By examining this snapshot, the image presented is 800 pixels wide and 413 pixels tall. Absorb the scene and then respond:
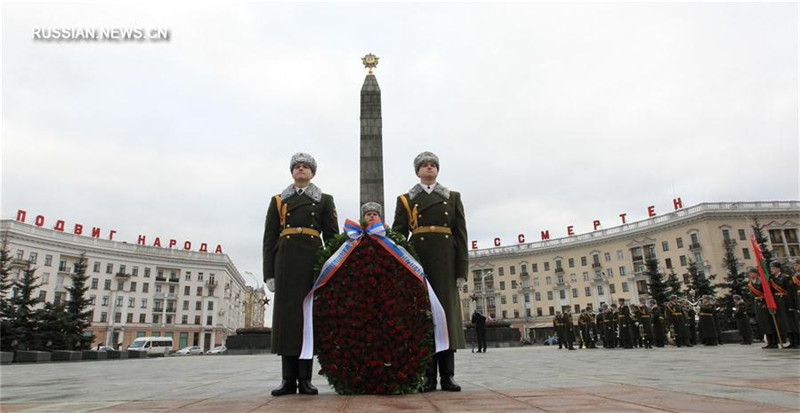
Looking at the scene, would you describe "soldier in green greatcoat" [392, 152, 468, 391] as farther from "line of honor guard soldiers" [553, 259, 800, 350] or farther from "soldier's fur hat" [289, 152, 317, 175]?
"line of honor guard soldiers" [553, 259, 800, 350]

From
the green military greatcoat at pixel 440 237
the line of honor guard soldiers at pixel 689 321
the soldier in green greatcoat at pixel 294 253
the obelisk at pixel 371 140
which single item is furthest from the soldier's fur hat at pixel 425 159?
the obelisk at pixel 371 140

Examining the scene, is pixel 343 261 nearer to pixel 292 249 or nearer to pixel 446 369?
pixel 292 249

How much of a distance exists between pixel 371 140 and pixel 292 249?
36.0ft

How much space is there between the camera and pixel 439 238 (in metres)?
4.44

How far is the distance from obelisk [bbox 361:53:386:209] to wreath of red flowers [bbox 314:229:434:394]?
10287 mm

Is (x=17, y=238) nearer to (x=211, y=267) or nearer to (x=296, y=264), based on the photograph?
(x=211, y=267)

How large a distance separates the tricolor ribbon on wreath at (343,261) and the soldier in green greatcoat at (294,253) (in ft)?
0.57

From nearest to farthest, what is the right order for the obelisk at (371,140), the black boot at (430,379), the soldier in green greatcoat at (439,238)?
the black boot at (430,379), the soldier in green greatcoat at (439,238), the obelisk at (371,140)

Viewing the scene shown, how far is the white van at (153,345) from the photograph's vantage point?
35469 millimetres

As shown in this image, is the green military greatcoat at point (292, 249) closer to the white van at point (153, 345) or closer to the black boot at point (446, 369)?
the black boot at point (446, 369)

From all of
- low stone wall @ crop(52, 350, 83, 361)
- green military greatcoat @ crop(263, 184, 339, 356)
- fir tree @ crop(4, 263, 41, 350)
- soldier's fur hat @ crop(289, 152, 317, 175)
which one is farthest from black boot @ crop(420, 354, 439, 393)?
fir tree @ crop(4, 263, 41, 350)

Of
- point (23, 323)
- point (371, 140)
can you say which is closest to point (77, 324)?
point (23, 323)

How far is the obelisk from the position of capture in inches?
567

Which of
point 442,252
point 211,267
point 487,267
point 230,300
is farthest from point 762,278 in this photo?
point 230,300
